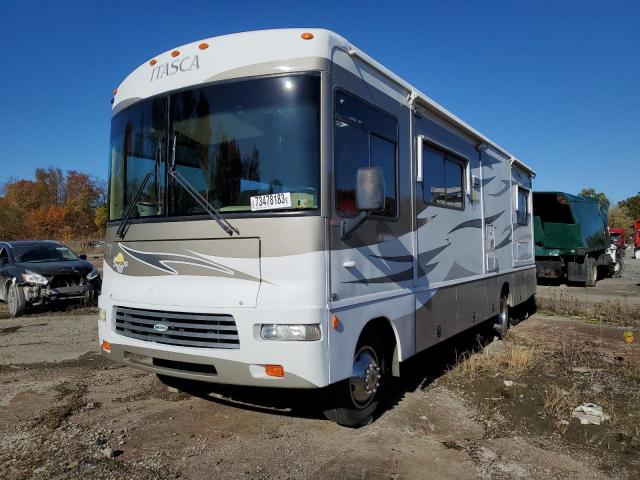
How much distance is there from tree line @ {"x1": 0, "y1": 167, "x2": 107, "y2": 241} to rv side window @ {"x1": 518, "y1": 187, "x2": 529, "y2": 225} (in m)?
37.0

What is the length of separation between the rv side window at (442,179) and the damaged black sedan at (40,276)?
818 centimetres

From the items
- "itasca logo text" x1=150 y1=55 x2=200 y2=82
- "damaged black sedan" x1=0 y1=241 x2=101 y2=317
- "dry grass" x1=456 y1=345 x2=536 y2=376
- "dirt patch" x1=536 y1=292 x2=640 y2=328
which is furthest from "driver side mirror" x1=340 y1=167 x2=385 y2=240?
"damaged black sedan" x1=0 y1=241 x2=101 y2=317

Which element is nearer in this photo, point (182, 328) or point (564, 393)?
point (182, 328)

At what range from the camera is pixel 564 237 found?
669 inches

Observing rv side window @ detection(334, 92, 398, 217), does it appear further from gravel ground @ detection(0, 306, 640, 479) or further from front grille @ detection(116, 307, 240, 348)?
gravel ground @ detection(0, 306, 640, 479)

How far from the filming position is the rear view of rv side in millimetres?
3787

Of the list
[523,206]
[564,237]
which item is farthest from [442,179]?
[564,237]

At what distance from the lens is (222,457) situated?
152 inches

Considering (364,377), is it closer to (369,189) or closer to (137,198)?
(369,189)

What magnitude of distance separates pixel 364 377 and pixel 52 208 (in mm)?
70139

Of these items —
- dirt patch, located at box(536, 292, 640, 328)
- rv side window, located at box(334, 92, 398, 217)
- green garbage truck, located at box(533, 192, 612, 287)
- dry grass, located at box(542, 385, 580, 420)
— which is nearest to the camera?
rv side window, located at box(334, 92, 398, 217)

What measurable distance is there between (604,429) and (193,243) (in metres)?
3.83

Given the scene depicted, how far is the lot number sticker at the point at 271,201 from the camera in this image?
3.85 meters

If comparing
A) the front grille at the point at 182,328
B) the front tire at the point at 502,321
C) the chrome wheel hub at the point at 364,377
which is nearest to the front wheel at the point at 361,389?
the chrome wheel hub at the point at 364,377
